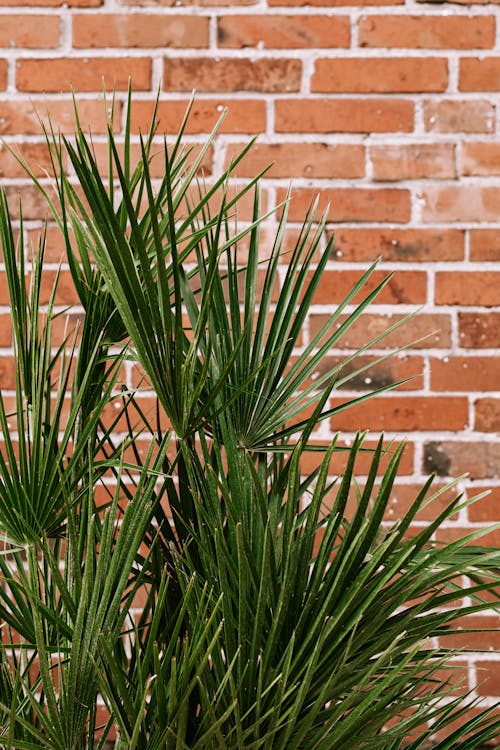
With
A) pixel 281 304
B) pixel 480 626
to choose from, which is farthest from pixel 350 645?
pixel 480 626

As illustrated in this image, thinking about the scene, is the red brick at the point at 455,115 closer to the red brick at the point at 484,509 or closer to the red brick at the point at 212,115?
the red brick at the point at 212,115

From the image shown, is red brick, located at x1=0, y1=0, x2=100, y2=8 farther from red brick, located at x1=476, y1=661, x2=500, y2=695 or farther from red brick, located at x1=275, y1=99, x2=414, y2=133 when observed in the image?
red brick, located at x1=476, y1=661, x2=500, y2=695

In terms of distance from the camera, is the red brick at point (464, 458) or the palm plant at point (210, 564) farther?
the red brick at point (464, 458)

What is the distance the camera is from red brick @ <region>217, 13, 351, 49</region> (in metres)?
1.35

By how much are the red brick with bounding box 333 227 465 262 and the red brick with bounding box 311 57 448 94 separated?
265mm

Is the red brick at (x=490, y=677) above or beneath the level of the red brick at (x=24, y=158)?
beneath

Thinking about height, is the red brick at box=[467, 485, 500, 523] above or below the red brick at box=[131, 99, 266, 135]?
below

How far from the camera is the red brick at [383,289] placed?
138cm

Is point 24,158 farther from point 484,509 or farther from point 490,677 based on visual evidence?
point 490,677

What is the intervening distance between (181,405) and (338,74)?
85 centimetres

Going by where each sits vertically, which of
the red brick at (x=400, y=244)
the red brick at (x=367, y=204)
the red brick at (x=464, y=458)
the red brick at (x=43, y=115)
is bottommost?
the red brick at (x=464, y=458)

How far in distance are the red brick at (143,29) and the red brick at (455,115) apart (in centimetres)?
44

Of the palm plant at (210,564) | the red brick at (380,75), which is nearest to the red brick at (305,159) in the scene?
the red brick at (380,75)

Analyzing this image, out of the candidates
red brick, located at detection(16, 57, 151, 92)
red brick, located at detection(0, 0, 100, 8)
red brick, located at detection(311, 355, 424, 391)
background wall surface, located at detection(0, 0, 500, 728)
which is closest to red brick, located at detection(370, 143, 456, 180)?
background wall surface, located at detection(0, 0, 500, 728)
